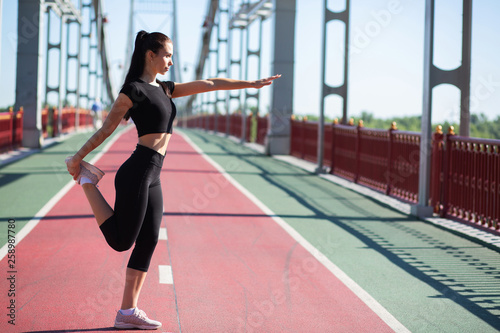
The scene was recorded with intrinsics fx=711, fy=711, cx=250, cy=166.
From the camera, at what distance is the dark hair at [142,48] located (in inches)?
180

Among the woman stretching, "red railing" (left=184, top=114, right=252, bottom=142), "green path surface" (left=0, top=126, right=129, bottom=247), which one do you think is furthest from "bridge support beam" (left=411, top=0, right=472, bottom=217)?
"red railing" (left=184, top=114, right=252, bottom=142)

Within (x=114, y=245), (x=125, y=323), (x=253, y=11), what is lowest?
(x=125, y=323)

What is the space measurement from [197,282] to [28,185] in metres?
8.26

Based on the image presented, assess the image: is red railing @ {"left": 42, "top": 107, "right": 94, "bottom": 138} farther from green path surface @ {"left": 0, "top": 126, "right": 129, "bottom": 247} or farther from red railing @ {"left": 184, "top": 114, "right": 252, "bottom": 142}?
green path surface @ {"left": 0, "top": 126, "right": 129, "bottom": 247}

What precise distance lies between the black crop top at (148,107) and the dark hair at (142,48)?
0.23 feet

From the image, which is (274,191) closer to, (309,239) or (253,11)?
(309,239)

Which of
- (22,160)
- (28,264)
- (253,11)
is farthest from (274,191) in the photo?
(253,11)

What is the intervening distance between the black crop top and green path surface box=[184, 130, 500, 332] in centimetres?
234

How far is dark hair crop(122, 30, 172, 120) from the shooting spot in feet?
15.0

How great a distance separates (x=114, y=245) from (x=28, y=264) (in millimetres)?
2617

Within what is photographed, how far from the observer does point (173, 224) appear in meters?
9.60

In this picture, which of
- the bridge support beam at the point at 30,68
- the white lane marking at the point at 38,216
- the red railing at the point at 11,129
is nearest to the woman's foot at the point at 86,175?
the white lane marking at the point at 38,216

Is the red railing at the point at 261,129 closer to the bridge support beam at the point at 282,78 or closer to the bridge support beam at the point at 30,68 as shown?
the bridge support beam at the point at 282,78

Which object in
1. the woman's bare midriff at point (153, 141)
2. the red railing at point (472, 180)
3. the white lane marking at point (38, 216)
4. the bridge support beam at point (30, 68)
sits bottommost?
the white lane marking at point (38, 216)
